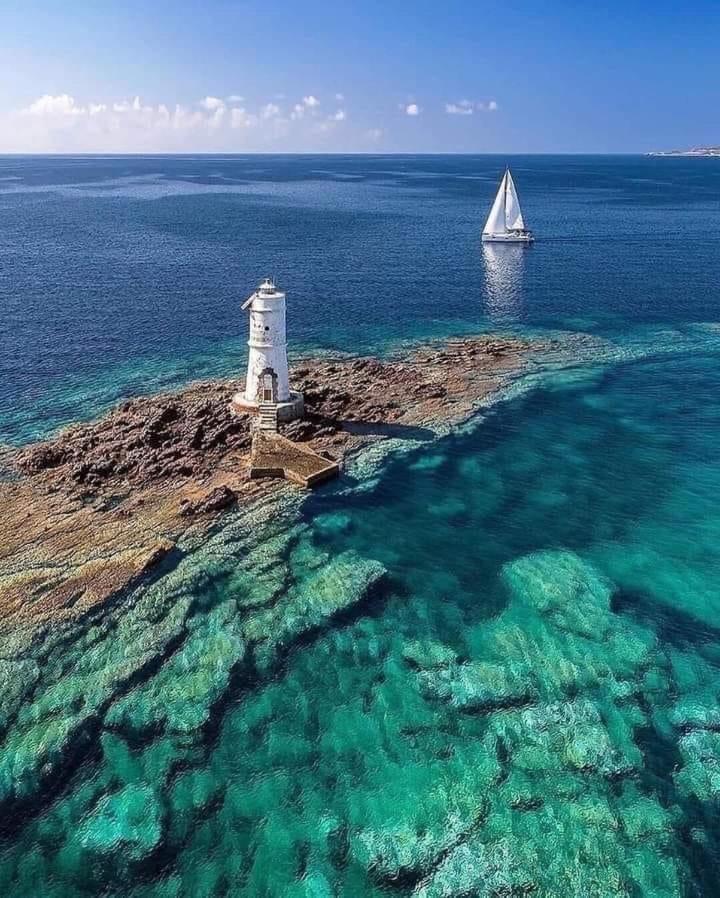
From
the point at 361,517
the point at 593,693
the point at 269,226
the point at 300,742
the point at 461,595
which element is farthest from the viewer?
the point at 269,226

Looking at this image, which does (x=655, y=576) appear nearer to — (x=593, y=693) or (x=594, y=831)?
(x=593, y=693)

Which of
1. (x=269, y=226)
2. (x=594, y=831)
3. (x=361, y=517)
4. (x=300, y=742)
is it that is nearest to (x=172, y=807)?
(x=300, y=742)

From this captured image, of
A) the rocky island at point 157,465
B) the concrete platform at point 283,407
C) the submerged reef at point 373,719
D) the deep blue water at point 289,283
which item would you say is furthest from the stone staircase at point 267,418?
the deep blue water at point 289,283

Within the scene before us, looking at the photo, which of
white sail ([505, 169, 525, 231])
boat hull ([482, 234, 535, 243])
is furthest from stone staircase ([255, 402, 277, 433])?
white sail ([505, 169, 525, 231])

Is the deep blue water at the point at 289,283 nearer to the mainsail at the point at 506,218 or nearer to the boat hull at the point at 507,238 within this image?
the boat hull at the point at 507,238

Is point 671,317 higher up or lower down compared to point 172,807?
higher up

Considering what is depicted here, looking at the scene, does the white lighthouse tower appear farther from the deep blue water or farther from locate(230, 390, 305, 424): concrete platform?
the deep blue water
